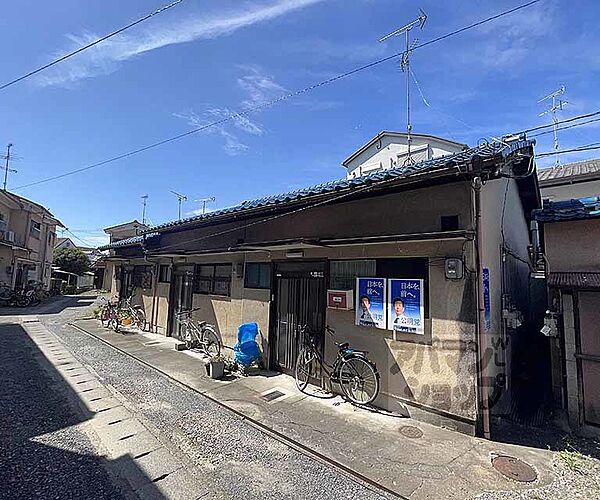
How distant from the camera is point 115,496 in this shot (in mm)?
3049

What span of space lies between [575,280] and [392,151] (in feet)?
44.0

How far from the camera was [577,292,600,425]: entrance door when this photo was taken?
445 cm

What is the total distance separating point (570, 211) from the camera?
4.88 m

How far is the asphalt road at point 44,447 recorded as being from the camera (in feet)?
10.3

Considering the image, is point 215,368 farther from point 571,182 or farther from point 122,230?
point 122,230

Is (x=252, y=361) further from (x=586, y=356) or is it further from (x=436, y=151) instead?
(x=436, y=151)

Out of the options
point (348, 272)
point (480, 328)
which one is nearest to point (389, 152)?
point (348, 272)

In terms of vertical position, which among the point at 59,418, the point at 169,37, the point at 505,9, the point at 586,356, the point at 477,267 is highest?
the point at 169,37

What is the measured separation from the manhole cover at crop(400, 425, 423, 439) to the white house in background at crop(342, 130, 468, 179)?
10454 mm

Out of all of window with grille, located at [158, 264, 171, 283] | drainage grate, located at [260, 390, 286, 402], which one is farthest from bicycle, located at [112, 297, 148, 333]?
drainage grate, located at [260, 390, 286, 402]

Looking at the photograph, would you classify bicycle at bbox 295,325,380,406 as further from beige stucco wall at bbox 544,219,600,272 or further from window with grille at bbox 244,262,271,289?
beige stucco wall at bbox 544,219,600,272

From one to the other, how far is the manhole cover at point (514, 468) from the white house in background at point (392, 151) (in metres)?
11.1

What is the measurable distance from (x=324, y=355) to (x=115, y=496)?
12.3ft

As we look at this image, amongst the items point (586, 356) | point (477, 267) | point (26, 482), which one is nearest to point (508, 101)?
point (477, 267)
